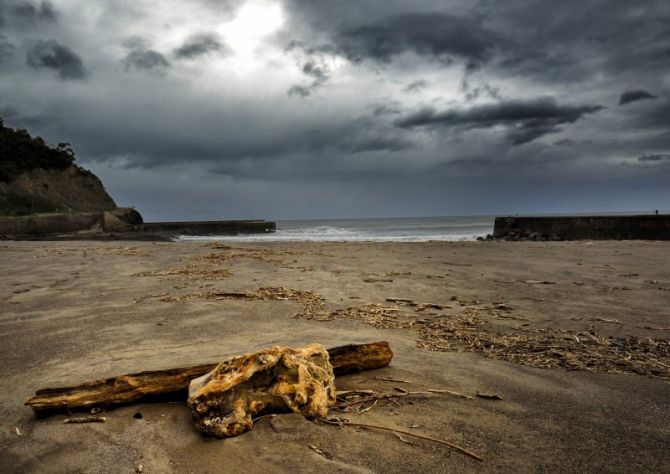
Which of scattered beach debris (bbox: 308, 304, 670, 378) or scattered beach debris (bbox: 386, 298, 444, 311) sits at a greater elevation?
scattered beach debris (bbox: 386, 298, 444, 311)

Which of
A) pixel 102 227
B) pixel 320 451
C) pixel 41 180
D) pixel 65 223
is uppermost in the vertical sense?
pixel 41 180

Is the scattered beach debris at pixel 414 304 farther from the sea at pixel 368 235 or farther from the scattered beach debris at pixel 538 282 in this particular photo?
the sea at pixel 368 235

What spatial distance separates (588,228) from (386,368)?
81.2 ft

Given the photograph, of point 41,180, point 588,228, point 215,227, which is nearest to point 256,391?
point 588,228

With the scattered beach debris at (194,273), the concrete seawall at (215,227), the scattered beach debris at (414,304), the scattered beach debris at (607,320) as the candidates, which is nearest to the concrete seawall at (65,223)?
the concrete seawall at (215,227)

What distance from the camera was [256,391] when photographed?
2.17 metres

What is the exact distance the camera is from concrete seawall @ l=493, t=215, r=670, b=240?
67.2 feet

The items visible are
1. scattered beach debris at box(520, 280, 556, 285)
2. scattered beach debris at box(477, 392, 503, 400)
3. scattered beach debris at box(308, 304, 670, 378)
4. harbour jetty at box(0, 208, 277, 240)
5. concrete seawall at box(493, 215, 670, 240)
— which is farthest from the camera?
harbour jetty at box(0, 208, 277, 240)

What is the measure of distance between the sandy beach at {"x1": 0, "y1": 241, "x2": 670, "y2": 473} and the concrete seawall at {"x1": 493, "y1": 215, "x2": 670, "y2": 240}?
1738cm

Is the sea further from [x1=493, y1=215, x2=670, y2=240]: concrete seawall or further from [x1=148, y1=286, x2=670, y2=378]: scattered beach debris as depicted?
[x1=148, y1=286, x2=670, y2=378]: scattered beach debris

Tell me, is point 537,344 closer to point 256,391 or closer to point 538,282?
point 256,391

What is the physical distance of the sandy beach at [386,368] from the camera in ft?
6.17

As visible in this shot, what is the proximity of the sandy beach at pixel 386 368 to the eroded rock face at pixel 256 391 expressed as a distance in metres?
0.08

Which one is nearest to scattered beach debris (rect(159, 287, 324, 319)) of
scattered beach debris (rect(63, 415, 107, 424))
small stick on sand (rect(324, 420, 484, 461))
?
small stick on sand (rect(324, 420, 484, 461))
